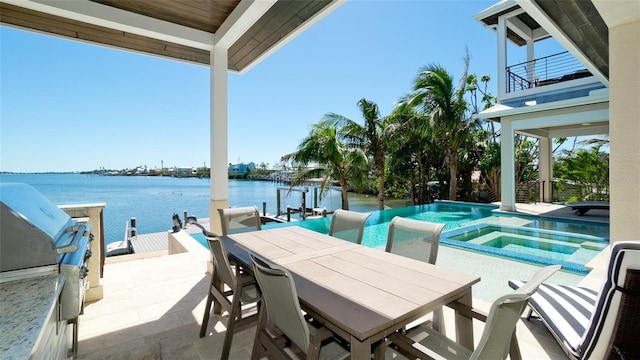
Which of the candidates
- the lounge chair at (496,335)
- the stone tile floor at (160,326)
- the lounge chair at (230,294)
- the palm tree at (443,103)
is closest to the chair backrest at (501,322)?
the lounge chair at (496,335)

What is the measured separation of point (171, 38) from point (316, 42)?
361 inches

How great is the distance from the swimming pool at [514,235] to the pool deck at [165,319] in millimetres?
775

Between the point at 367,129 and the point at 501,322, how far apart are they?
10.6 metres

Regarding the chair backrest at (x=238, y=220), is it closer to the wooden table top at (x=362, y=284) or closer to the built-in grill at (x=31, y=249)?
the wooden table top at (x=362, y=284)

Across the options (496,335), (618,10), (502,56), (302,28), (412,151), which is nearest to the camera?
(496,335)

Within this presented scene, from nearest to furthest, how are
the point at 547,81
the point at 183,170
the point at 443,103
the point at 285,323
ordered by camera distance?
the point at 285,323, the point at 547,81, the point at 443,103, the point at 183,170

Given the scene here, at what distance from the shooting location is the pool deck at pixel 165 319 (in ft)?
8.04

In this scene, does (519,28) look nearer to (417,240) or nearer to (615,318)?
(417,240)

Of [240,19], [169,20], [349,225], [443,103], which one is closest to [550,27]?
[349,225]

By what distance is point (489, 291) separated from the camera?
3.83 m

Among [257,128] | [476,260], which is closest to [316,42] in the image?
[476,260]

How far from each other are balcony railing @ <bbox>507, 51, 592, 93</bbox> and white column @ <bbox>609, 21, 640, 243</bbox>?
876cm

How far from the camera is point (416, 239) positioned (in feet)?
8.64

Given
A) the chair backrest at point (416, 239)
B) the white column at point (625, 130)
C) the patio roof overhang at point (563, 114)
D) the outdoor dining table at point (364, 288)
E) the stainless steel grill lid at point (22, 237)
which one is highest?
the patio roof overhang at point (563, 114)
